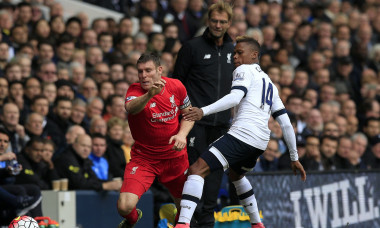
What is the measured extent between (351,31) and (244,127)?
12003mm

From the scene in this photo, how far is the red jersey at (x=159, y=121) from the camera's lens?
8164 millimetres

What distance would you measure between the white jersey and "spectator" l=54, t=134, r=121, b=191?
9.90 ft

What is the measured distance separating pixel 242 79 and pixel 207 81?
1.05 m

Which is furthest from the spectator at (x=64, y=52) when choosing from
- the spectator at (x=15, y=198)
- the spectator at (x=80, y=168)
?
the spectator at (x=15, y=198)

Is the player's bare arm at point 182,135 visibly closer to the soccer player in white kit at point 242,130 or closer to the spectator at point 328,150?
the soccer player in white kit at point 242,130

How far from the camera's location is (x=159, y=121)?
8.21m

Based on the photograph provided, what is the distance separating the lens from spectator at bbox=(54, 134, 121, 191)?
1066cm

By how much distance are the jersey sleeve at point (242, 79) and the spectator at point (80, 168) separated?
3.24 metres

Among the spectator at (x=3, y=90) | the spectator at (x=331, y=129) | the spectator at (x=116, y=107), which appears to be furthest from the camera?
the spectator at (x=331, y=129)

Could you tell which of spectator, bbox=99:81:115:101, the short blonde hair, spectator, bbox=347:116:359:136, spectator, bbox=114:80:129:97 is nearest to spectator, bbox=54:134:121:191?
spectator, bbox=99:81:115:101

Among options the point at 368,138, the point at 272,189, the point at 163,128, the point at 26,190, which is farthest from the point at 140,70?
the point at 368,138

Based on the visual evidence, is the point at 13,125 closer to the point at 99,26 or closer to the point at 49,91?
the point at 49,91

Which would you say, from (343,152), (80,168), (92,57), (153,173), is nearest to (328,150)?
(343,152)

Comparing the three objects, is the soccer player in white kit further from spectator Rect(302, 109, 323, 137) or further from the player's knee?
spectator Rect(302, 109, 323, 137)
